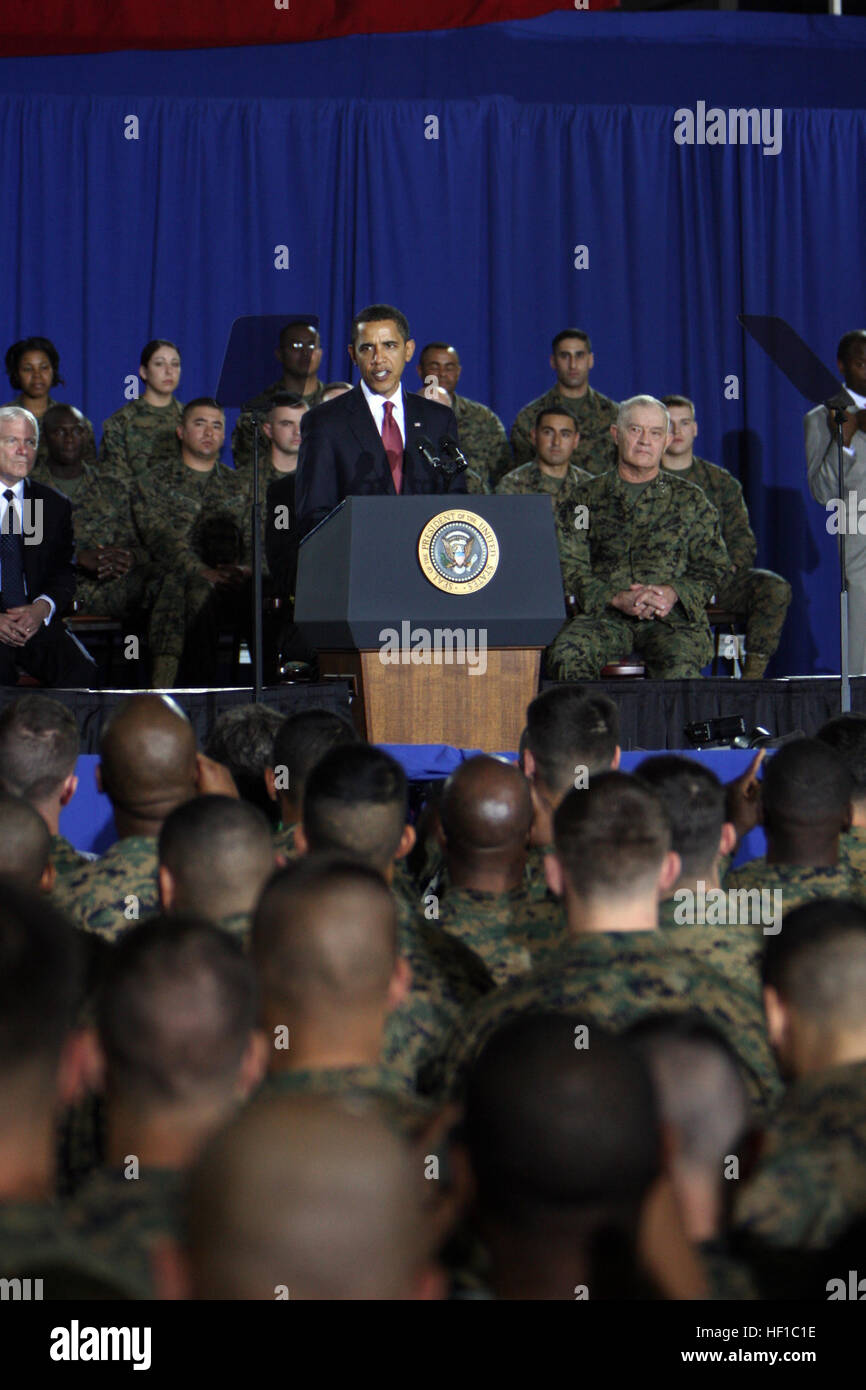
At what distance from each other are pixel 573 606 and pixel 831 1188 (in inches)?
207

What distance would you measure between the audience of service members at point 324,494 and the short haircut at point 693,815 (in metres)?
2.52

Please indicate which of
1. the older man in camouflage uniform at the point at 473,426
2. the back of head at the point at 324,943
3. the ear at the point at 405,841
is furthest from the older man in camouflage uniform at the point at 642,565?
the back of head at the point at 324,943

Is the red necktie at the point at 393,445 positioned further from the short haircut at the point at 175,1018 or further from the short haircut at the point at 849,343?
the short haircut at the point at 175,1018

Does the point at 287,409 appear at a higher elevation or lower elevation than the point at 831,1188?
higher

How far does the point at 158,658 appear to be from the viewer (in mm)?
7109

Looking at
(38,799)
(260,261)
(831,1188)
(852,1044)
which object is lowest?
(831,1188)

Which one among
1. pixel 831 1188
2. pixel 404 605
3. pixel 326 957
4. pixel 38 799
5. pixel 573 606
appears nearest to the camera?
pixel 831 1188

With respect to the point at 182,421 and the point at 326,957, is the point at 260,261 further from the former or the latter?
the point at 326,957

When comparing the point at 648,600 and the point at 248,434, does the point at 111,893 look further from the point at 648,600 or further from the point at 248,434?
the point at 248,434

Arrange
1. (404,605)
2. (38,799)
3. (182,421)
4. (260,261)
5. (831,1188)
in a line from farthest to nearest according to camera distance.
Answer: (260,261) → (182,421) → (404,605) → (38,799) → (831,1188)

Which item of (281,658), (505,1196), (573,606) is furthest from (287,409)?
(505,1196)

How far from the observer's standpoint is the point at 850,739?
3.31m

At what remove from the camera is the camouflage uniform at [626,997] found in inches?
68.9

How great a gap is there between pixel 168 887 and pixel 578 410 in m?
6.63
